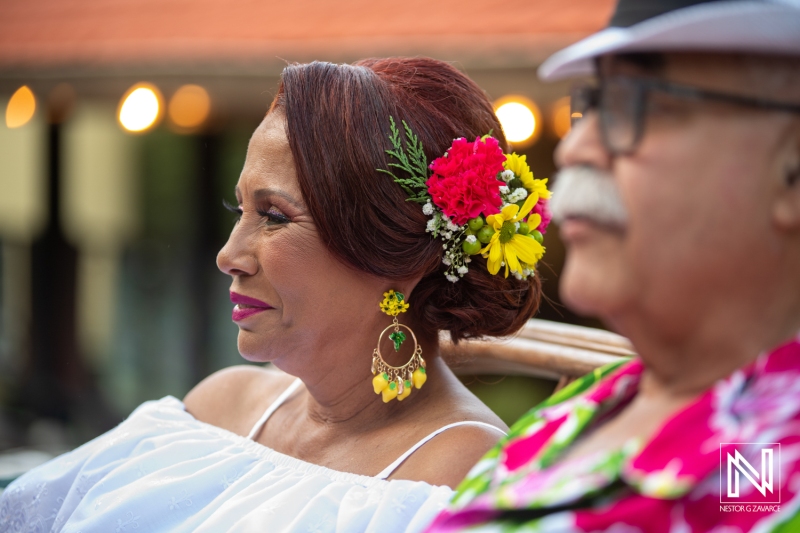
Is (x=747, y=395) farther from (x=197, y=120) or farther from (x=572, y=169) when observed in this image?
(x=197, y=120)

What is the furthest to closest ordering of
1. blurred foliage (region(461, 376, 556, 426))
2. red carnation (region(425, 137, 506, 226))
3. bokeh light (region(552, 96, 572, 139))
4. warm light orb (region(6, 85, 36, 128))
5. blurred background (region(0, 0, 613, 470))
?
warm light orb (region(6, 85, 36, 128)) < blurred foliage (region(461, 376, 556, 426)) < blurred background (region(0, 0, 613, 470)) < bokeh light (region(552, 96, 572, 139)) < red carnation (region(425, 137, 506, 226))

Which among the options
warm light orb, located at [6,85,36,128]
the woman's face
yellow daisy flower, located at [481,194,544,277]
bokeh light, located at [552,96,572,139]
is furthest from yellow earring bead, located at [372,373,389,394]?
warm light orb, located at [6,85,36,128]

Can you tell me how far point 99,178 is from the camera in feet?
24.6

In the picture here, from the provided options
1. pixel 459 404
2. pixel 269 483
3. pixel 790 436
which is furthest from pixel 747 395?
pixel 269 483

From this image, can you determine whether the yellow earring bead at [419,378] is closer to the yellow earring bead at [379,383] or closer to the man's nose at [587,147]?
the yellow earring bead at [379,383]

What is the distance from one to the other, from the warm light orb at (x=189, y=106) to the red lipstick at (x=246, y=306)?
11.8 feet

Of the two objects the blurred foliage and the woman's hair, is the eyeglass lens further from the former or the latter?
the blurred foliage

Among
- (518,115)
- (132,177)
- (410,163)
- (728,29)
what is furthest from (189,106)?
(728,29)

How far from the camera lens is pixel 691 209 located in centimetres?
100

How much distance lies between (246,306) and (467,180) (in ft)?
2.03

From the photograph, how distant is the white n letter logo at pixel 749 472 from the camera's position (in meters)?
0.94

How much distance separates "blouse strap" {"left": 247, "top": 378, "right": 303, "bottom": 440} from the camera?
93.2 inches

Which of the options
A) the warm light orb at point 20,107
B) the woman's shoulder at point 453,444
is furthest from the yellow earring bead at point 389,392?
the warm light orb at point 20,107

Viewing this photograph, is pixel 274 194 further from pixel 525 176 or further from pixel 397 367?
pixel 525 176
